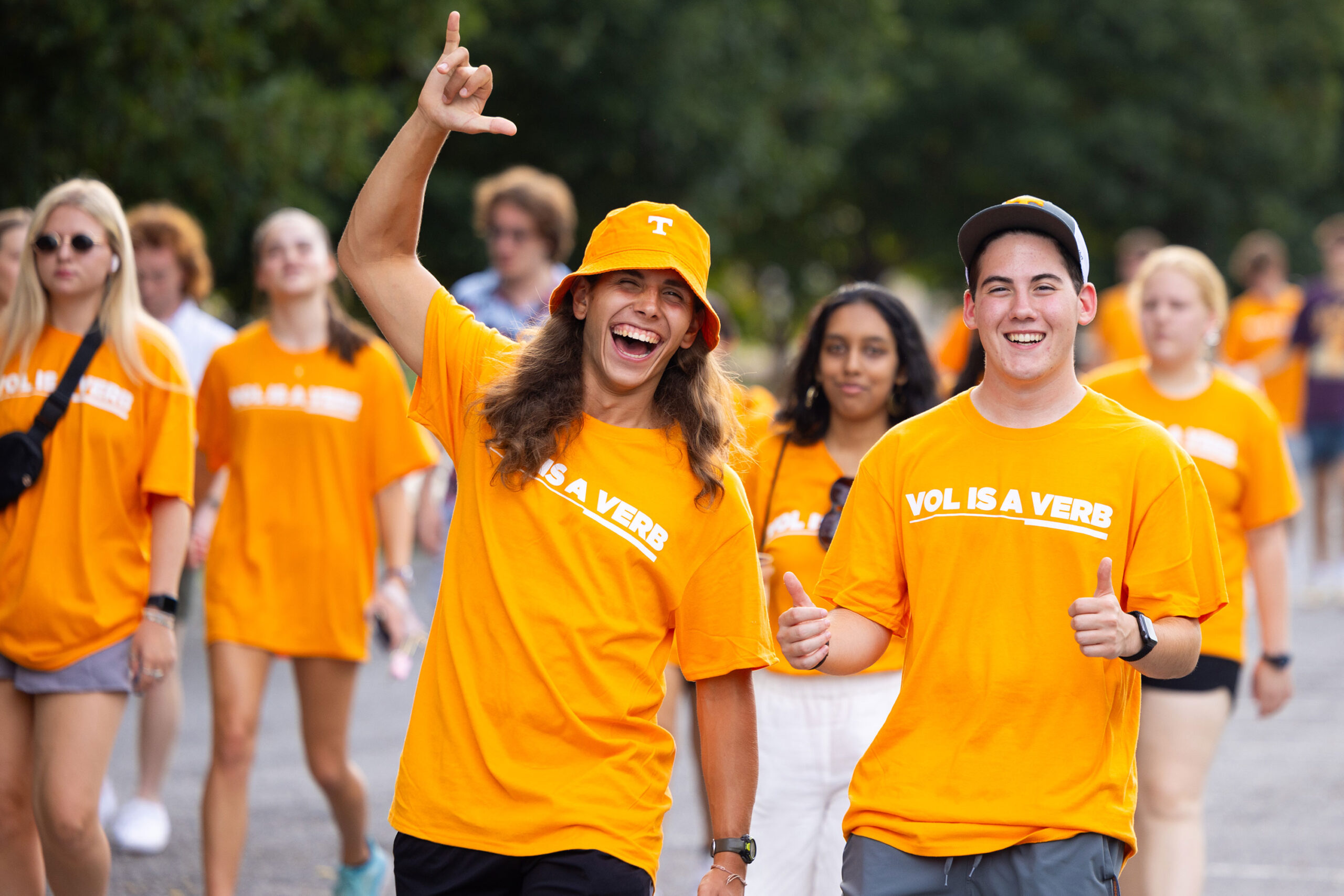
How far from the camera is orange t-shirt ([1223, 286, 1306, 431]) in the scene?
574 inches

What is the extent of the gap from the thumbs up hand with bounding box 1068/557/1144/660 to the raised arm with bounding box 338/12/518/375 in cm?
153

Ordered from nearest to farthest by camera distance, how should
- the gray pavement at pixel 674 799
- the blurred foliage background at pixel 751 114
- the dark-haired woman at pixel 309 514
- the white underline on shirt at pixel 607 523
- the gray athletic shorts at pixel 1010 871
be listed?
the gray athletic shorts at pixel 1010 871
the white underline on shirt at pixel 607 523
the dark-haired woman at pixel 309 514
the gray pavement at pixel 674 799
the blurred foliage background at pixel 751 114

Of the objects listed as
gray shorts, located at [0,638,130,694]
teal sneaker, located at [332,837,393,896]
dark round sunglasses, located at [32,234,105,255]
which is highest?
dark round sunglasses, located at [32,234,105,255]

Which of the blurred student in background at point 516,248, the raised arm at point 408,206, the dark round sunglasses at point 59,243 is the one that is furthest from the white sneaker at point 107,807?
the raised arm at point 408,206

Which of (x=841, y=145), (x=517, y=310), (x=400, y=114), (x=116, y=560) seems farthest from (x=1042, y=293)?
(x=841, y=145)

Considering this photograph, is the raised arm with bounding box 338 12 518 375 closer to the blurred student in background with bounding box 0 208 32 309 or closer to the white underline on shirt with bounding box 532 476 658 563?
the white underline on shirt with bounding box 532 476 658 563

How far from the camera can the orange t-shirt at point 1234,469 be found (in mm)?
5340

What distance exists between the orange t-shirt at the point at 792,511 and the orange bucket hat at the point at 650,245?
1.25 m

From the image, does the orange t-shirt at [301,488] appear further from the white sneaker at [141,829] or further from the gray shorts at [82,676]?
the white sneaker at [141,829]

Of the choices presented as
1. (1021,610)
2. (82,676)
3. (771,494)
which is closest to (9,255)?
(82,676)

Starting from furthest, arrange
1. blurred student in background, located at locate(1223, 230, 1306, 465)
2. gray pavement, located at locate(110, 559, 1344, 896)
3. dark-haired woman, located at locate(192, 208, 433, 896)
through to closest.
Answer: blurred student in background, located at locate(1223, 230, 1306, 465)
gray pavement, located at locate(110, 559, 1344, 896)
dark-haired woman, located at locate(192, 208, 433, 896)

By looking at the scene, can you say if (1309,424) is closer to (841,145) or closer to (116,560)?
(841,145)

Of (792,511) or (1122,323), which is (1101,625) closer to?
(792,511)

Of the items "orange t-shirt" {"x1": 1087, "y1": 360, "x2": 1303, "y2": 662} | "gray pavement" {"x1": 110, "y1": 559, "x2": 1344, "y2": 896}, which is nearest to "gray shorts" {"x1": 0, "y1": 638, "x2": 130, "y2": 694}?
"gray pavement" {"x1": 110, "y1": 559, "x2": 1344, "y2": 896}
